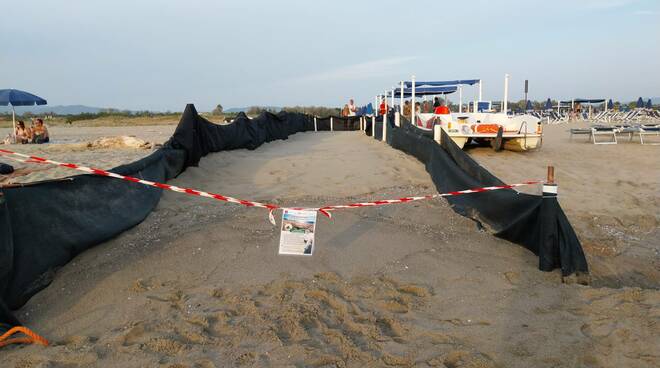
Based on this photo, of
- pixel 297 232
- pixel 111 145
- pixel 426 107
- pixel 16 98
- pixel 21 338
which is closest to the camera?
pixel 21 338

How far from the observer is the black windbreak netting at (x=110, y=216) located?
4082 mm

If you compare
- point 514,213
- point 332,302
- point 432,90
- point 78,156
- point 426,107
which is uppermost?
point 432,90

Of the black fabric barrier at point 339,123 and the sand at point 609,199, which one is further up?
the black fabric barrier at point 339,123

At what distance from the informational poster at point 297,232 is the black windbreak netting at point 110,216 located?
2035 mm

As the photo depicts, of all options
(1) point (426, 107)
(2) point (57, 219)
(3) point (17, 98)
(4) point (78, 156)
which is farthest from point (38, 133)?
(2) point (57, 219)

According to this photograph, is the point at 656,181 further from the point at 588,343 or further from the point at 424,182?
the point at 588,343

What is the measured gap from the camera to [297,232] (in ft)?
14.6

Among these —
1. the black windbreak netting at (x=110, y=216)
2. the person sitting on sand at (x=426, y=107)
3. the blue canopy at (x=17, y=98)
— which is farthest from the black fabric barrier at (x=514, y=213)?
the blue canopy at (x=17, y=98)

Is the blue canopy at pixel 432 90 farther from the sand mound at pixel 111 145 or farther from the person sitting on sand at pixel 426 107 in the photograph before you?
the sand mound at pixel 111 145

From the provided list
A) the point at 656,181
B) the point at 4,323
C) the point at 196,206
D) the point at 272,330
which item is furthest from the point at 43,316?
the point at 656,181

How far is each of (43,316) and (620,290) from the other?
472 centimetres

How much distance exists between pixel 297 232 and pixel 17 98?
1766 centimetres

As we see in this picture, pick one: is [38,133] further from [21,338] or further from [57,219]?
[21,338]

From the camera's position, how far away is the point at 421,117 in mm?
15094
